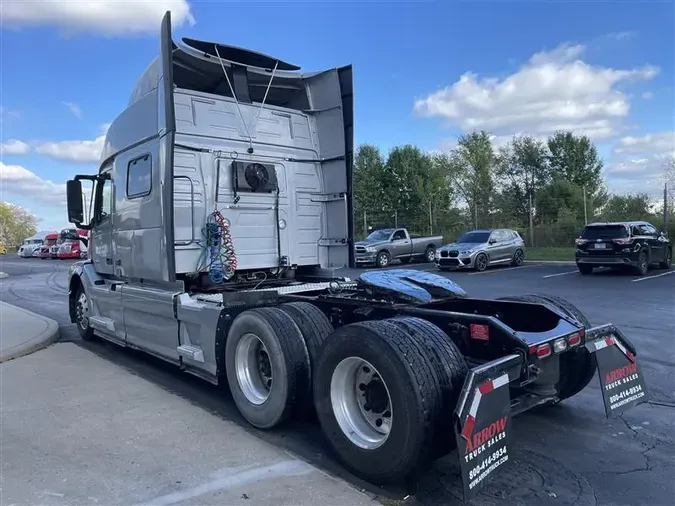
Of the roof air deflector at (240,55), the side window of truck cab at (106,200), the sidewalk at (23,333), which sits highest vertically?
the roof air deflector at (240,55)

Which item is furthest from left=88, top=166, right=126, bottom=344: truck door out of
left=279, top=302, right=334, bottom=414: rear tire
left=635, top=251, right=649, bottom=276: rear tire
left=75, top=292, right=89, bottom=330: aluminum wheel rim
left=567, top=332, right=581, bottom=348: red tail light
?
left=635, top=251, right=649, bottom=276: rear tire

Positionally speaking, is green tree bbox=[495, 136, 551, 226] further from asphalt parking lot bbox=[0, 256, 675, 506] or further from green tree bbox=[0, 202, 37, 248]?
green tree bbox=[0, 202, 37, 248]

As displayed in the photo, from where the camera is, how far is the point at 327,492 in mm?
3400

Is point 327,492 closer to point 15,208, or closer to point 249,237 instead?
point 249,237

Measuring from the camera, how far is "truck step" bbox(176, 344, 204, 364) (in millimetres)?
5244

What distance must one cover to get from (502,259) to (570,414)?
17.1 metres

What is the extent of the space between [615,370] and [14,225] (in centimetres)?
8435

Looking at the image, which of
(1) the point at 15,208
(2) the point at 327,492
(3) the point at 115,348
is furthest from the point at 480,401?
(1) the point at 15,208

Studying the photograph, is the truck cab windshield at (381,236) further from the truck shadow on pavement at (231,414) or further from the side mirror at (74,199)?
the side mirror at (74,199)

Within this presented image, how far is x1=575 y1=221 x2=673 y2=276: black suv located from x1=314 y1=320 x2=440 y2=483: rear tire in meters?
15.5

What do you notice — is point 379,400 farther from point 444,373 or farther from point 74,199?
point 74,199

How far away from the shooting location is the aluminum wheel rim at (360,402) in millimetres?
3615

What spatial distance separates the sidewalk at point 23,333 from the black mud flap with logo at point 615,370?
716 cm

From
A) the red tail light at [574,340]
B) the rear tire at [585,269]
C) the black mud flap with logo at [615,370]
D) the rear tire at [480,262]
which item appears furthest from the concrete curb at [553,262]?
the red tail light at [574,340]
